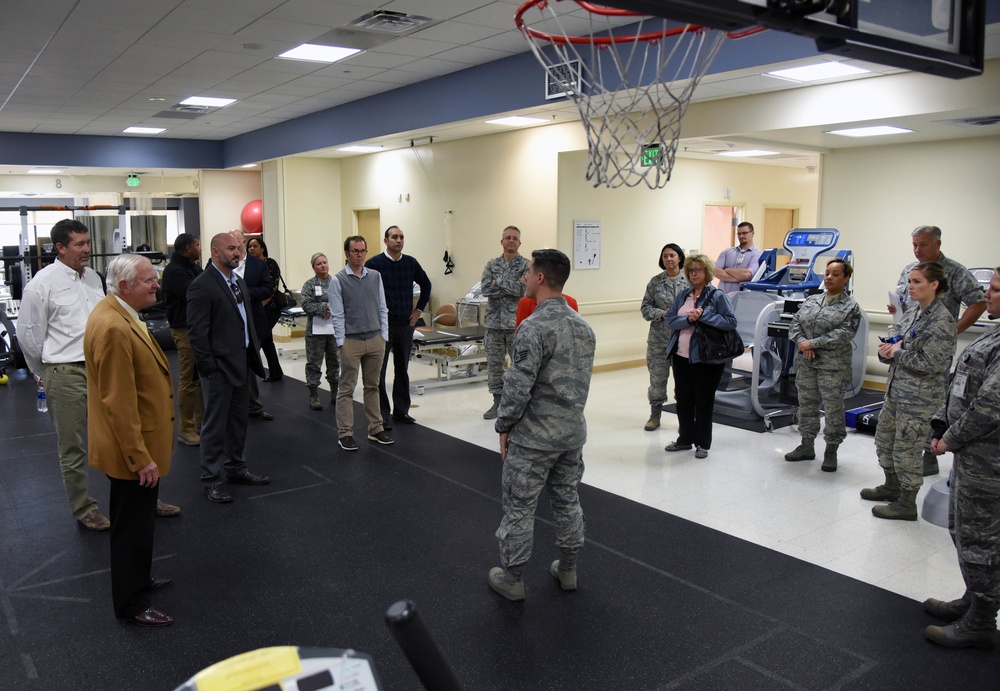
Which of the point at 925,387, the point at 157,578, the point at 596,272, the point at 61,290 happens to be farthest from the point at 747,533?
the point at 596,272

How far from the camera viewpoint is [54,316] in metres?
4.06

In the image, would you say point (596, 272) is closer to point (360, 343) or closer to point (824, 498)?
point (360, 343)

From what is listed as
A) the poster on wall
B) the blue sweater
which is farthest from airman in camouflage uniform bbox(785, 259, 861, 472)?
the poster on wall

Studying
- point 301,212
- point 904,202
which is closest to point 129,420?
point 904,202

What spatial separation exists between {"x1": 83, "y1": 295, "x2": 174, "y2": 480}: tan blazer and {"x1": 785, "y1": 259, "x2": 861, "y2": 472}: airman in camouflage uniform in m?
4.09

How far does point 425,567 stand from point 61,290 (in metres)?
2.38

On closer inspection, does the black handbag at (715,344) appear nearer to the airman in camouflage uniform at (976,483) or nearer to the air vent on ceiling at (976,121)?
the airman in camouflage uniform at (976,483)

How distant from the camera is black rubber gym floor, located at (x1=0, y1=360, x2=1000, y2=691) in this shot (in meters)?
2.91

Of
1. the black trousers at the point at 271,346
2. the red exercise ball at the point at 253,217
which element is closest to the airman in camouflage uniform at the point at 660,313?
the black trousers at the point at 271,346

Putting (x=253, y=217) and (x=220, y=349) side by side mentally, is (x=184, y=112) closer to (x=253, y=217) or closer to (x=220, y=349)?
(x=253, y=217)

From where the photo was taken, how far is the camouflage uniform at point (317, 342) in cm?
702

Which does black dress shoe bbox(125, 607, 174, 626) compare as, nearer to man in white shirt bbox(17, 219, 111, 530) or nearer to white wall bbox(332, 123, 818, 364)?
man in white shirt bbox(17, 219, 111, 530)

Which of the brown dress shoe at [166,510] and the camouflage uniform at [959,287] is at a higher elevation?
the camouflage uniform at [959,287]

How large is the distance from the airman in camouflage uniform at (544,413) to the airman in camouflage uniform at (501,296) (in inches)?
124
